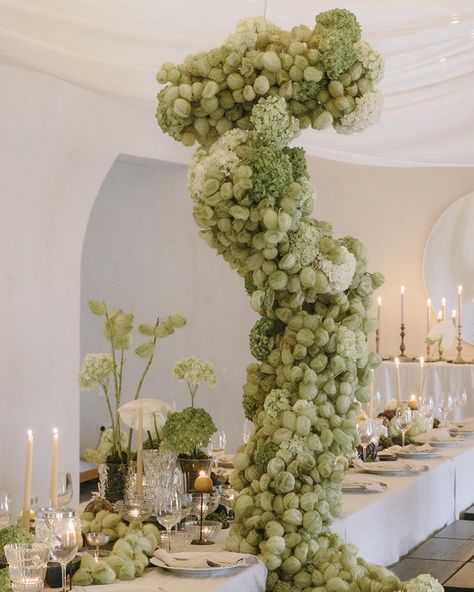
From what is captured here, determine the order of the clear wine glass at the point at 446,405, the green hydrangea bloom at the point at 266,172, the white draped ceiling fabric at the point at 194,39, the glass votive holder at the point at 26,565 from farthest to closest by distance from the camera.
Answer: the clear wine glass at the point at 446,405 < the white draped ceiling fabric at the point at 194,39 < the green hydrangea bloom at the point at 266,172 < the glass votive holder at the point at 26,565

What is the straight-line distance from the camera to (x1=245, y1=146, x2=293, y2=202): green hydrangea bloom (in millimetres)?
2727

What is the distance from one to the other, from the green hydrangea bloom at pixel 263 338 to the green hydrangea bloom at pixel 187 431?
412 mm

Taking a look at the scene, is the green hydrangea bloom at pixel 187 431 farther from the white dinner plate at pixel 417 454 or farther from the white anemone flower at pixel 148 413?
the white dinner plate at pixel 417 454

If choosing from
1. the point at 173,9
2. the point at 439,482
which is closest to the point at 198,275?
the point at 439,482

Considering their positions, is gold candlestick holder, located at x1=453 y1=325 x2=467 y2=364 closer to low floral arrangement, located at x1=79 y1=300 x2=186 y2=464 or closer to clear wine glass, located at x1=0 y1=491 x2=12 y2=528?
low floral arrangement, located at x1=79 y1=300 x2=186 y2=464

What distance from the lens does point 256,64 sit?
2.78 metres

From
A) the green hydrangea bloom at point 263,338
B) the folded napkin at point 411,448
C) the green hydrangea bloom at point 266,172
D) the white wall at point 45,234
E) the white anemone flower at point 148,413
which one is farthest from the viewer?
the white wall at point 45,234

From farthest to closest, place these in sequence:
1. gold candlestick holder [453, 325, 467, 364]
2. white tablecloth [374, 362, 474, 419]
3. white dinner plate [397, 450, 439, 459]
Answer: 1. gold candlestick holder [453, 325, 467, 364]
2. white tablecloth [374, 362, 474, 419]
3. white dinner plate [397, 450, 439, 459]

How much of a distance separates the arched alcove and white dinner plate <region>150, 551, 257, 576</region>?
18.4 feet

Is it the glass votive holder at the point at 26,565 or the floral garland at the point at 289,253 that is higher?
the floral garland at the point at 289,253

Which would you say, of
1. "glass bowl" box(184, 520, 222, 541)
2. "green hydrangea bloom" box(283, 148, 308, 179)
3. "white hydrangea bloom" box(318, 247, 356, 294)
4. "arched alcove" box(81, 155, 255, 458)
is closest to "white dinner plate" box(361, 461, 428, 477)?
"glass bowl" box(184, 520, 222, 541)

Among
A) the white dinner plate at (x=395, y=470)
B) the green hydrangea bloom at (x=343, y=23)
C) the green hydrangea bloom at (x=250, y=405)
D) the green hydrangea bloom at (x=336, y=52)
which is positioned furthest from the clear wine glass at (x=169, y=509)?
the white dinner plate at (x=395, y=470)

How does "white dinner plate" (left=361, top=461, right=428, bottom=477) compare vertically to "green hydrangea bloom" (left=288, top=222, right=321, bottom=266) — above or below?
below

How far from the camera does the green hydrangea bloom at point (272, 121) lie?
8.95 ft
